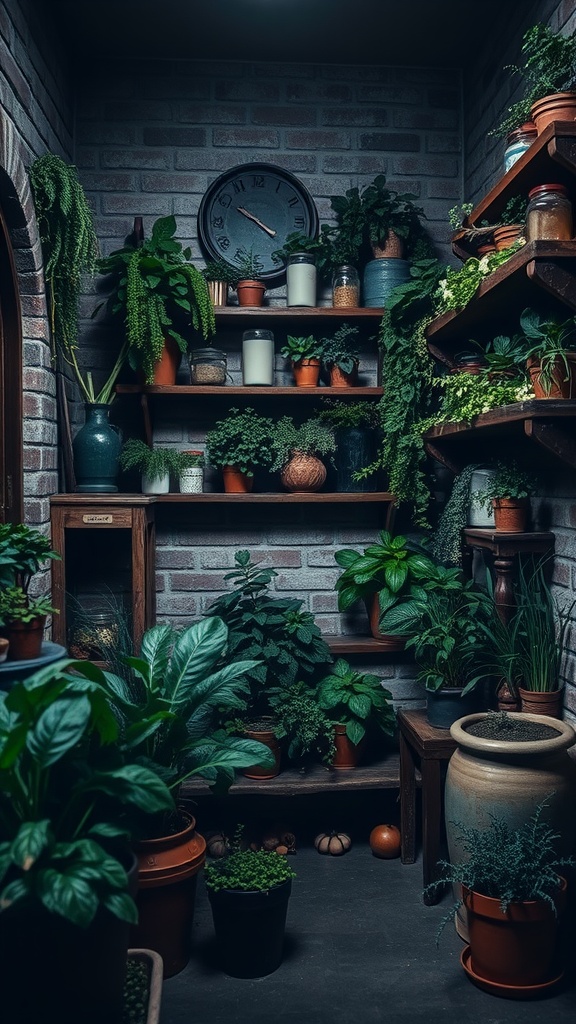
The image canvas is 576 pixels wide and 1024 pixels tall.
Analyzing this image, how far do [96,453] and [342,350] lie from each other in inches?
37.6

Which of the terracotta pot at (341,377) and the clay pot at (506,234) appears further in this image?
the terracotta pot at (341,377)

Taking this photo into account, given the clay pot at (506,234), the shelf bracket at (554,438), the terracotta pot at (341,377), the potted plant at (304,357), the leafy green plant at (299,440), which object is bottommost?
the shelf bracket at (554,438)

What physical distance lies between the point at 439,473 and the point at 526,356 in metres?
1.14

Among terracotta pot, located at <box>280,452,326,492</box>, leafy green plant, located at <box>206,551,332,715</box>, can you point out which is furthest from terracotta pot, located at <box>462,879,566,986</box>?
terracotta pot, located at <box>280,452,326,492</box>

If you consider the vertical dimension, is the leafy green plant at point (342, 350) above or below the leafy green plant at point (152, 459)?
above

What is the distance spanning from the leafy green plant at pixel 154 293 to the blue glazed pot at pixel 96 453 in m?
0.21

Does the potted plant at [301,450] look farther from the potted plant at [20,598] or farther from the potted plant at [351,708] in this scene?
the potted plant at [20,598]

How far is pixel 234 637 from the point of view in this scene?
2770 millimetres

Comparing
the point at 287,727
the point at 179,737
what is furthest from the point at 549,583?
the point at 179,737

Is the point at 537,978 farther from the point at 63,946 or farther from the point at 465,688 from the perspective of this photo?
the point at 63,946

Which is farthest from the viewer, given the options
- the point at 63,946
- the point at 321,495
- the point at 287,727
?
the point at 321,495

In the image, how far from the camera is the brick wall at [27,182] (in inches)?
88.4

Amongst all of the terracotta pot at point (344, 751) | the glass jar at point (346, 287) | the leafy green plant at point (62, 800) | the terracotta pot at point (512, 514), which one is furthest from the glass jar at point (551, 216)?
the terracotta pot at point (344, 751)

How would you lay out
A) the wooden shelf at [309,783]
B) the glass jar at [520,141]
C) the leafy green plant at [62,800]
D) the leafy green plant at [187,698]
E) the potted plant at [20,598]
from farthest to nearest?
1. the wooden shelf at [309,783]
2. the glass jar at [520,141]
3. the leafy green plant at [187,698]
4. the potted plant at [20,598]
5. the leafy green plant at [62,800]
